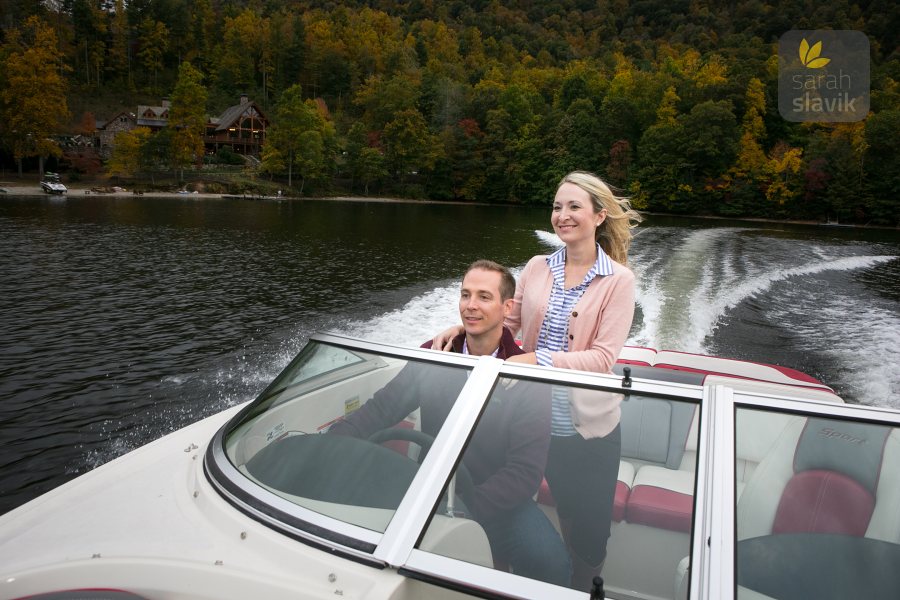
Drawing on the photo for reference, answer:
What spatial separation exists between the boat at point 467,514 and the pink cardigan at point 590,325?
0.19 feet

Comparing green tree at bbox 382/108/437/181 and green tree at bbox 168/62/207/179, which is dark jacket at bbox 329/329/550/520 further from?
green tree at bbox 382/108/437/181

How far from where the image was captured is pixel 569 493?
1835 millimetres

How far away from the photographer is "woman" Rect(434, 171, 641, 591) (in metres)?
1.81

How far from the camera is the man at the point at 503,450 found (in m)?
1.71

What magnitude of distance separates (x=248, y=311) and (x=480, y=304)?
10.4m

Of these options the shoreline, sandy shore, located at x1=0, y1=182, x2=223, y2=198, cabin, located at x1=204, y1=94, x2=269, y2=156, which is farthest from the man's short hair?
cabin, located at x1=204, y1=94, x2=269, y2=156

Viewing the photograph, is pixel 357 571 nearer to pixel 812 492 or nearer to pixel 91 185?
pixel 812 492

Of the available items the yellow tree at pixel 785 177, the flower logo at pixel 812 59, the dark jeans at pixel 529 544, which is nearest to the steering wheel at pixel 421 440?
the dark jeans at pixel 529 544

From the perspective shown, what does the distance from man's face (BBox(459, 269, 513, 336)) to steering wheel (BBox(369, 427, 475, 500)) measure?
562 mm

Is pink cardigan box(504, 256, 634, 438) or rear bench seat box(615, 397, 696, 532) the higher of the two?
pink cardigan box(504, 256, 634, 438)

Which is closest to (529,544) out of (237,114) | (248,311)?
(248,311)

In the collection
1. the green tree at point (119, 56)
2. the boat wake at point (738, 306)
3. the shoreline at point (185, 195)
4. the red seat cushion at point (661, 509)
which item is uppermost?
the green tree at point (119, 56)

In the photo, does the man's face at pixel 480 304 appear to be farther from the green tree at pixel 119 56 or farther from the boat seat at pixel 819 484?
the green tree at pixel 119 56

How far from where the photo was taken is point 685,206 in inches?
2090
